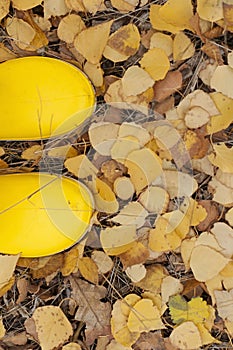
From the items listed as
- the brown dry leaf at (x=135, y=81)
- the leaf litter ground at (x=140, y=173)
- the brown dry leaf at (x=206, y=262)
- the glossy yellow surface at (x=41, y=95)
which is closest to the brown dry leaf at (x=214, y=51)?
the leaf litter ground at (x=140, y=173)

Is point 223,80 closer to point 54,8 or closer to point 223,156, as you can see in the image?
point 223,156

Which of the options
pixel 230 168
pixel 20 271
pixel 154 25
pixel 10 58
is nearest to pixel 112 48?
pixel 154 25

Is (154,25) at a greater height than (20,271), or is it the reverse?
(154,25)

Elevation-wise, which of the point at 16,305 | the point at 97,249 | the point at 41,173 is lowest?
the point at 16,305

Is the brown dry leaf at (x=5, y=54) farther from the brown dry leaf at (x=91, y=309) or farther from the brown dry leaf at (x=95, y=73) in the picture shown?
the brown dry leaf at (x=91, y=309)

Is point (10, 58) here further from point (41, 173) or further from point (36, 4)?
point (41, 173)
